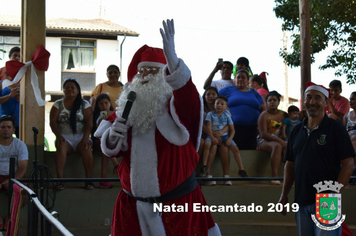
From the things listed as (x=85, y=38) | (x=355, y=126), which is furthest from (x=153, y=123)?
(x=85, y=38)

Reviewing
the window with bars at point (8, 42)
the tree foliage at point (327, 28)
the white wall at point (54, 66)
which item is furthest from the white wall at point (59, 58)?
the tree foliage at point (327, 28)

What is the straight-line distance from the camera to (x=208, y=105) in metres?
7.91

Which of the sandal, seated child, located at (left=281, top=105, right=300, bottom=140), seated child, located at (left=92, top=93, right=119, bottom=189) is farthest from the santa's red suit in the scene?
seated child, located at (left=281, top=105, right=300, bottom=140)

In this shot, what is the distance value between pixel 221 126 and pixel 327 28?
5.69 metres

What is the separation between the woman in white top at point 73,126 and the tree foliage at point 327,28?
624 cm

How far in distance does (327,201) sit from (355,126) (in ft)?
12.7

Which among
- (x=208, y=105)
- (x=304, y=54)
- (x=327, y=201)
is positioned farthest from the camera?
(x=304, y=54)

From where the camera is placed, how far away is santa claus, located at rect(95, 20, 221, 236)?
3.53 m

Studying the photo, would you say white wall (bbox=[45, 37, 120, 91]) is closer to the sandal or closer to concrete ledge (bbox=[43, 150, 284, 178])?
concrete ledge (bbox=[43, 150, 284, 178])

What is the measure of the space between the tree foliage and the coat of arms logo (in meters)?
8.01

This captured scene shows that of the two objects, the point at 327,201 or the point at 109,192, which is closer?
the point at 327,201

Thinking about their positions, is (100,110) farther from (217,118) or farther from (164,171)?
(164,171)

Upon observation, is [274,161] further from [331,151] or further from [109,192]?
[331,151]

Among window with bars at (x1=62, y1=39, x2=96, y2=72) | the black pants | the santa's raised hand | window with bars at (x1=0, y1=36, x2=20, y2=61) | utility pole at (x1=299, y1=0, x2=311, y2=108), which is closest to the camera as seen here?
the santa's raised hand
